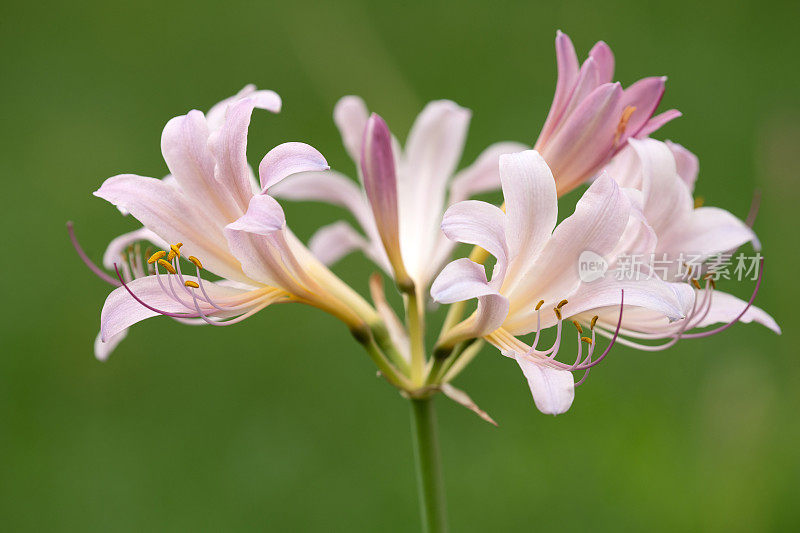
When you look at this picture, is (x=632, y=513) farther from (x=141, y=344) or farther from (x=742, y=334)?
(x=141, y=344)

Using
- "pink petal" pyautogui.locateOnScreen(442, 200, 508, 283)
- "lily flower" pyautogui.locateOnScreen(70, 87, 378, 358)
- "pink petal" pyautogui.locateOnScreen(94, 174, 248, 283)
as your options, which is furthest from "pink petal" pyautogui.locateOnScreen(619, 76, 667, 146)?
"pink petal" pyautogui.locateOnScreen(94, 174, 248, 283)

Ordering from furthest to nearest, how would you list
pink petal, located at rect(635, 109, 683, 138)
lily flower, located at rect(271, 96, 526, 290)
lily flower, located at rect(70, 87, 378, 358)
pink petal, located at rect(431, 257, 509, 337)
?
lily flower, located at rect(271, 96, 526, 290) → pink petal, located at rect(635, 109, 683, 138) → lily flower, located at rect(70, 87, 378, 358) → pink petal, located at rect(431, 257, 509, 337)

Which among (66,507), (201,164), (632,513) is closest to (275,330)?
(66,507)

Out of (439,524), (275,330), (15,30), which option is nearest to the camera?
(439,524)

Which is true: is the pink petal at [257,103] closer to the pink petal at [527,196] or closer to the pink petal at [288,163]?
the pink petal at [288,163]

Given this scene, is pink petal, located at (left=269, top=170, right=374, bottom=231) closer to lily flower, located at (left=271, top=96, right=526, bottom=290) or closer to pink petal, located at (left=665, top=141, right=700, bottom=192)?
lily flower, located at (left=271, top=96, right=526, bottom=290)

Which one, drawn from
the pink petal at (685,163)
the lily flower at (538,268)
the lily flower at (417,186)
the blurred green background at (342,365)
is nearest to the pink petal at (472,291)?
the lily flower at (538,268)
